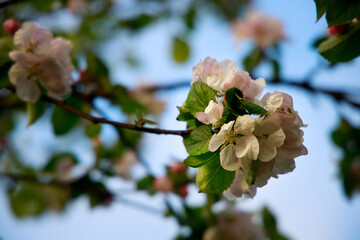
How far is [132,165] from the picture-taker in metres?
1.16

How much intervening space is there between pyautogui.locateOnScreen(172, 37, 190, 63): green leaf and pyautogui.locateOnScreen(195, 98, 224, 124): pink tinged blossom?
149cm

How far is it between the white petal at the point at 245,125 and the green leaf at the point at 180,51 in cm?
150

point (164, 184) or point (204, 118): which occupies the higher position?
point (204, 118)

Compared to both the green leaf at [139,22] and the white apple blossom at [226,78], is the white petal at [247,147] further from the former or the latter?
the green leaf at [139,22]

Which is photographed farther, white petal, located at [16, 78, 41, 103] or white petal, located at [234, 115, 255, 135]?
white petal, located at [16, 78, 41, 103]

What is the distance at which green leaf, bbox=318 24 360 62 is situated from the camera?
0.42 metres

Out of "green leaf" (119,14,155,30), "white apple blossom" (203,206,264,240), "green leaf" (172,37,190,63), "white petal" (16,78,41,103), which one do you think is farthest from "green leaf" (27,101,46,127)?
"green leaf" (172,37,190,63)

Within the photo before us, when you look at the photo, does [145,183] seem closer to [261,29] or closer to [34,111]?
[34,111]

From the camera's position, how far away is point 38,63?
20.5 inches

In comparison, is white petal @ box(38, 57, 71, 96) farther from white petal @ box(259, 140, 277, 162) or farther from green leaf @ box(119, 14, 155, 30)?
green leaf @ box(119, 14, 155, 30)

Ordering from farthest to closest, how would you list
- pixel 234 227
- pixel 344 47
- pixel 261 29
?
1. pixel 261 29
2. pixel 234 227
3. pixel 344 47

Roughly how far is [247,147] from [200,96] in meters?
0.08

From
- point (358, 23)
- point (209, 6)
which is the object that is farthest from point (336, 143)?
point (209, 6)

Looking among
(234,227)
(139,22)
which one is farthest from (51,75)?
(139,22)
